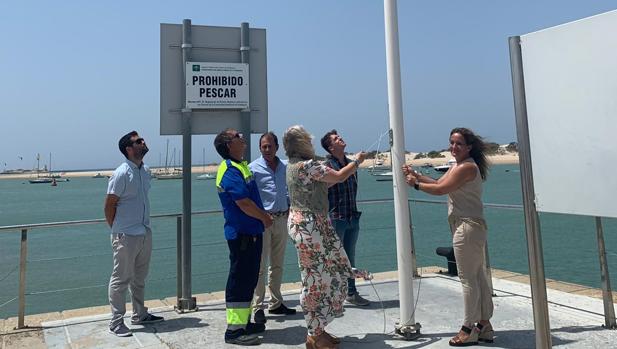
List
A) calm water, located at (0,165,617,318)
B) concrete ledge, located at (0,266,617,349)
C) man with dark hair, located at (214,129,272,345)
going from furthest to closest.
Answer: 1. calm water, located at (0,165,617,318)
2. concrete ledge, located at (0,266,617,349)
3. man with dark hair, located at (214,129,272,345)

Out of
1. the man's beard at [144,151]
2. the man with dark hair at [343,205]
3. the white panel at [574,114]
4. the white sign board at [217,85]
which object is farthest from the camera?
the white sign board at [217,85]

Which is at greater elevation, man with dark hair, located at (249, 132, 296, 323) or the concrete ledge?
man with dark hair, located at (249, 132, 296, 323)

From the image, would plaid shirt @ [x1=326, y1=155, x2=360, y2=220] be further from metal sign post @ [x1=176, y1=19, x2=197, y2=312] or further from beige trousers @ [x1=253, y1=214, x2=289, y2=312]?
metal sign post @ [x1=176, y1=19, x2=197, y2=312]

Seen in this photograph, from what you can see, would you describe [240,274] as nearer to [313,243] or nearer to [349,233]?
[313,243]

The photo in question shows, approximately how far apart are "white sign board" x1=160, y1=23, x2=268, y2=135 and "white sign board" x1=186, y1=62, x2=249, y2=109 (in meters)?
0.03

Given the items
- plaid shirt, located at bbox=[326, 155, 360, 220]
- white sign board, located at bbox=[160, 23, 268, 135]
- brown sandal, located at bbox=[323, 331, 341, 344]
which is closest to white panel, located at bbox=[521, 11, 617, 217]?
brown sandal, located at bbox=[323, 331, 341, 344]

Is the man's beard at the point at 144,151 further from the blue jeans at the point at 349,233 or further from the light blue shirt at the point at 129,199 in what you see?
the blue jeans at the point at 349,233

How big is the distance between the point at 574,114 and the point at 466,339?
2162 millimetres

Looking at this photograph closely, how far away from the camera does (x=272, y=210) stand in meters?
A: 4.27

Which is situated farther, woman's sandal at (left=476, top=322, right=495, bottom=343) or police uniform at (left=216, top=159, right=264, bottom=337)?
police uniform at (left=216, top=159, right=264, bottom=337)

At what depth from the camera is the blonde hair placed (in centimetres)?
352

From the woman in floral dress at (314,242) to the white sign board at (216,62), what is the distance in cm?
151

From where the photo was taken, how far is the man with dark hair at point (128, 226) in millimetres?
3969

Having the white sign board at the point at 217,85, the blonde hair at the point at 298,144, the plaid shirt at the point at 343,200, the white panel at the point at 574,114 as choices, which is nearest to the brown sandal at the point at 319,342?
the blonde hair at the point at 298,144
